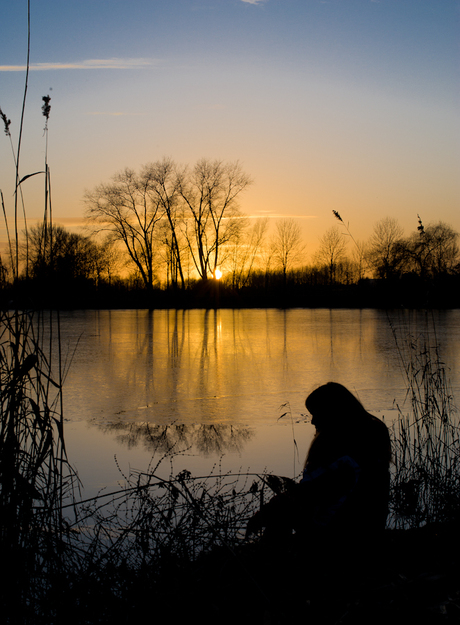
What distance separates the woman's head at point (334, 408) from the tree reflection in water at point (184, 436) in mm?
2578

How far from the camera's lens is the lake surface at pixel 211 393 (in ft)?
15.3

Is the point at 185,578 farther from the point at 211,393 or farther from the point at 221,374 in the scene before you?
the point at 221,374

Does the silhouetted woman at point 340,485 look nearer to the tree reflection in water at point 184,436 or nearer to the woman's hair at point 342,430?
the woman's hair at point 342,430

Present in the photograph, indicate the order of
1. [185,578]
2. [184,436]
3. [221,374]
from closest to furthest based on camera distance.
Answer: [185,578] < [184,436] < [221,374]

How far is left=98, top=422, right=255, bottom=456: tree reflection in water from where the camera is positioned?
4.83 m

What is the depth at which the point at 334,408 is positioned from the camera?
220cm

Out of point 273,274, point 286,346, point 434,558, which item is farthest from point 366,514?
point 273,274

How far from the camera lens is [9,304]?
8.03 ft

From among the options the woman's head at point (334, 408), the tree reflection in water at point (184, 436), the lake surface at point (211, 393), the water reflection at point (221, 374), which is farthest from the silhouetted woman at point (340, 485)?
the water reflection at point (221, 374)

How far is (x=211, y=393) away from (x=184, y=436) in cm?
226

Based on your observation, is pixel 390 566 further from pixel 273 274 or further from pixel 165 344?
pixel 273 274

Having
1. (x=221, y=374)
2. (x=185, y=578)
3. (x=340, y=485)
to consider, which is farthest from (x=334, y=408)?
(x=221, y=374)

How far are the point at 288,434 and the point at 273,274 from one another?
5447 cm

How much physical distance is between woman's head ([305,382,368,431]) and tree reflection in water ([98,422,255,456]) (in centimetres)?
258
